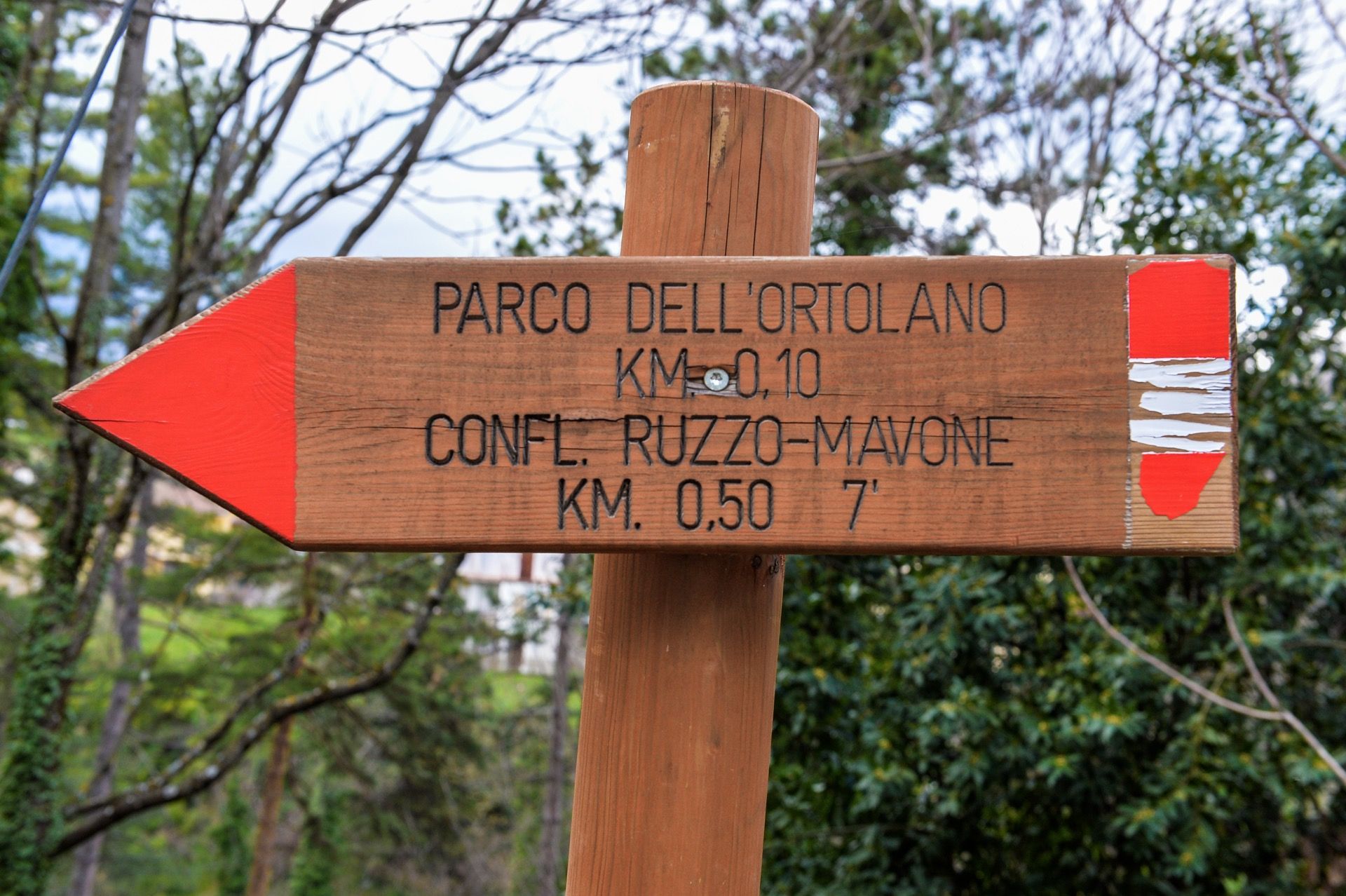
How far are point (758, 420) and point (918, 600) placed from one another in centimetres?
338

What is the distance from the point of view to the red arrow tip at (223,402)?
1029mm

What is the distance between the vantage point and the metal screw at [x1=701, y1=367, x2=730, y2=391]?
1031mm

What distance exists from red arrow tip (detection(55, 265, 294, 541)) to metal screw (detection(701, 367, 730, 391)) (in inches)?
17.1

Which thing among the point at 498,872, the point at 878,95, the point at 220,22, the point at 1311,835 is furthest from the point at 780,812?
the point at 498,872

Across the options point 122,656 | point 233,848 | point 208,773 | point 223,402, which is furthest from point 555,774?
point 223,402

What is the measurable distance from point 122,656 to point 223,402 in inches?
656

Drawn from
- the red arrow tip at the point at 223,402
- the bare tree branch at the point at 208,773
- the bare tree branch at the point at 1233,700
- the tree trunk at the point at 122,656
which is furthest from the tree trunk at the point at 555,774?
the red arrow tip at the point at 223,402

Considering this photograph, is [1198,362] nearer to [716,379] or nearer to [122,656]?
[716,379]

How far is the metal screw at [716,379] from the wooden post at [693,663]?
0.22 meters

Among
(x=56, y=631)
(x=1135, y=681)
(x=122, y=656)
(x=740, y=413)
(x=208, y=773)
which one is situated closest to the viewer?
(x=740, y=413)

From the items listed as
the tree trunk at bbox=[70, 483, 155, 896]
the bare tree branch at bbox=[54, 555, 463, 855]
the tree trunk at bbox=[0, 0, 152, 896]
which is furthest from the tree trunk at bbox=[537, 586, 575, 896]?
the tree trunk at bbox=[0, 0, 152, 896]

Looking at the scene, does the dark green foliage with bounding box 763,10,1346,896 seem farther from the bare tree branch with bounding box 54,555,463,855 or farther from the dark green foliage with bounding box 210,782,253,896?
the dark green foliage with bounding box 210,782,253,896

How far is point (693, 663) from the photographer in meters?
1.15

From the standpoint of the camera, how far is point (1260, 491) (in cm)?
404
